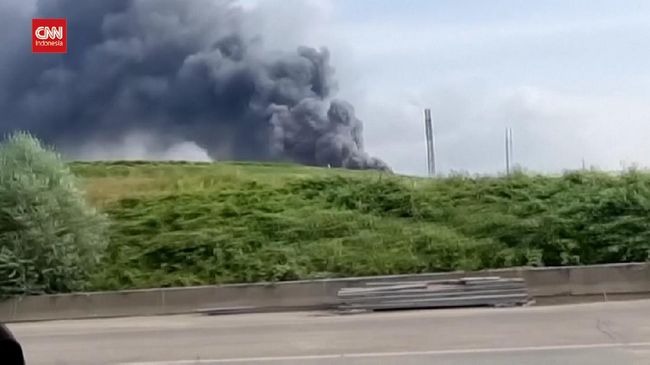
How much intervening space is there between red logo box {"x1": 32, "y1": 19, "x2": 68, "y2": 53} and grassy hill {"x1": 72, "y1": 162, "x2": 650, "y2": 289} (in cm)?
600

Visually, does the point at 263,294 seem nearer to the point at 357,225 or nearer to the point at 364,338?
the point at 357,225

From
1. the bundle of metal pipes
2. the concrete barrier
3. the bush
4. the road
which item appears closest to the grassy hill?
the bush

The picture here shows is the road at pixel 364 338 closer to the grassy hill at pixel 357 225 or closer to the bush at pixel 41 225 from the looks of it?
the bush at pixel 41 225

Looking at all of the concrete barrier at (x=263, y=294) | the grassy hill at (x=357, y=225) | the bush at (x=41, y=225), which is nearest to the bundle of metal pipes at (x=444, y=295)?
the concrete barrier at (x=263, y=294)

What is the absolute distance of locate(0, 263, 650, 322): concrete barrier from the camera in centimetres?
1712

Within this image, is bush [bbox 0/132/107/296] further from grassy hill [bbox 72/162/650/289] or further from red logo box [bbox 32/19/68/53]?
red logo box [bbox 32/19/68/53]

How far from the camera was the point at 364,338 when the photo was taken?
13.3 metres

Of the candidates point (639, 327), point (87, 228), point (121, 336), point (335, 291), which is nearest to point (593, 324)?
point (639, 327)

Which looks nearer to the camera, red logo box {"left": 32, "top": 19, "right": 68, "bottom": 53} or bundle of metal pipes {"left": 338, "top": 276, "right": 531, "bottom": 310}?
bundle of metal pipes {"left": 338, "top": 276, "right": 531, "bottom": 310}

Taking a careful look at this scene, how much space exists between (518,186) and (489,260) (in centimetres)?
353

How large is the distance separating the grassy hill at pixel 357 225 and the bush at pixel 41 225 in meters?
0.61

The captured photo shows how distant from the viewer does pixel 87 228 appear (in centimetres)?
1969

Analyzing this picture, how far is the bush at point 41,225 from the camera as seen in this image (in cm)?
1855

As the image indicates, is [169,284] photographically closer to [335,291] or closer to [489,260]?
[335,291]
